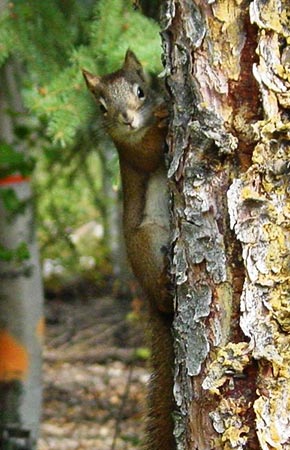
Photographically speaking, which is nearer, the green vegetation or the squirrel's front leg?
the squirrel's front leg

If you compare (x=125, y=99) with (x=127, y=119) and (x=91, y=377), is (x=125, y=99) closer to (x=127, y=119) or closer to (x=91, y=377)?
(x=127, y=119)

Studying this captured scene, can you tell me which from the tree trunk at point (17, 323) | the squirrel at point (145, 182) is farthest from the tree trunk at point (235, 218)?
the tree trunk at point (17, 323)

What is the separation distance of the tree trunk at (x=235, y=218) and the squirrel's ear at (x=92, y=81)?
0.62 metres

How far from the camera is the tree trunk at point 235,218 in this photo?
4.86 feet

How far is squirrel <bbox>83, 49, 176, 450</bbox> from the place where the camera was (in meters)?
2.00

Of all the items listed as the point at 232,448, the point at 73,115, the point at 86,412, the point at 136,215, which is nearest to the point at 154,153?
the point at 136,215

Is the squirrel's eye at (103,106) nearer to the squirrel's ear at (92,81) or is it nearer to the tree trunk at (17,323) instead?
the squirrel's ear at (92,81)

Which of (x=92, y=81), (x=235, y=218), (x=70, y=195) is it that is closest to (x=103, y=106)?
(x=92, y=81)

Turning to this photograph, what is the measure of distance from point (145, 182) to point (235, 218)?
0.66 meters

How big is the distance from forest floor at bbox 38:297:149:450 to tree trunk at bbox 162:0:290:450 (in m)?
1.85

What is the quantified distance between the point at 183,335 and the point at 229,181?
0.27 m

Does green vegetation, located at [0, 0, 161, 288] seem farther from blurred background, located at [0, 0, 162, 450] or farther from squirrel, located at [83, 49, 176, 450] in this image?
squirrel, located at [83, 49, 176, 450]

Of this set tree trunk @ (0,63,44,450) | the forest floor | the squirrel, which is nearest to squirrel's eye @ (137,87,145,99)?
the squirrel

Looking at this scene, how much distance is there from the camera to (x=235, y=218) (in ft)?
4.91
